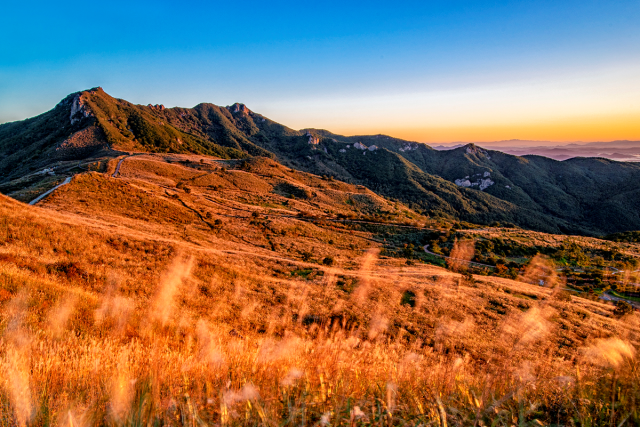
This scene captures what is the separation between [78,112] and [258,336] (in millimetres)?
194497

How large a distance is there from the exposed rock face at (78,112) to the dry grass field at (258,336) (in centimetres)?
14577

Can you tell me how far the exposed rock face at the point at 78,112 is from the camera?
138m

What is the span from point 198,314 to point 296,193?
68404 millimetres

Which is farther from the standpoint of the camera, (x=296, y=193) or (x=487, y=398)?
(x=296, y=193)

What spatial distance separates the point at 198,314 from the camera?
10.6 metres

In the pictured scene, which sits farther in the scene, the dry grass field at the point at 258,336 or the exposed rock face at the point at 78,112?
the exposed rock face at the point at 78,112

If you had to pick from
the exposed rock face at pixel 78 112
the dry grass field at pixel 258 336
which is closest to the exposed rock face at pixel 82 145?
the exposed rock face at pixel 78 112

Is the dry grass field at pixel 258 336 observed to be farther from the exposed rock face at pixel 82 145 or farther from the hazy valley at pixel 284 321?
the exposed rock face at pixel 82 145

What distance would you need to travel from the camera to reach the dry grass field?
8.00ft

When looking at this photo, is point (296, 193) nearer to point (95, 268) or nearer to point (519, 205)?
point (95, 268)

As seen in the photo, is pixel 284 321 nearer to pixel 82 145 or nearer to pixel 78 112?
pixel 82 145

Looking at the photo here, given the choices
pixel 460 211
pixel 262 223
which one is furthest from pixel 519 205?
pixel 262 223

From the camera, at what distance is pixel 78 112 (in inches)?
5595

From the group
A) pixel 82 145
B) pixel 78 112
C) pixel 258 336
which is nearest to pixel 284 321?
pixel 258 336
